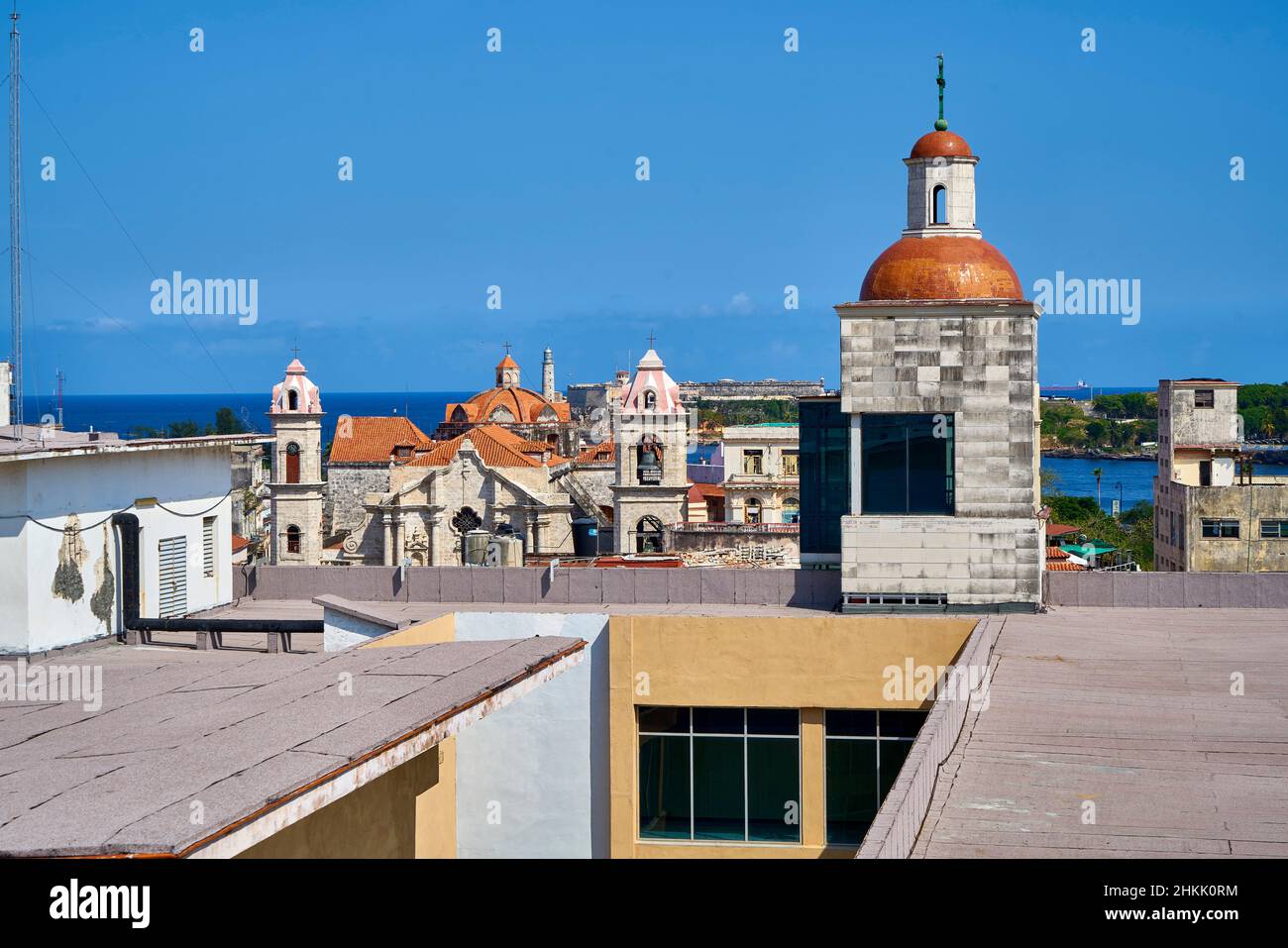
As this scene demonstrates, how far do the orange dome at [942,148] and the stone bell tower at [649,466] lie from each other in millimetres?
38192

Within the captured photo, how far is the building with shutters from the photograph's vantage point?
1805 centimetres

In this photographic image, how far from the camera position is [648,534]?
6419 centimetres

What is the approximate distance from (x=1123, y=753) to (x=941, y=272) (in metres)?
12.3

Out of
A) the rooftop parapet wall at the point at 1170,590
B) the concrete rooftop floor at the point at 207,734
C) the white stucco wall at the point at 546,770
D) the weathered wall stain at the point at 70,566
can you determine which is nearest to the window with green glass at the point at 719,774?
the white stucco wall at the point at 546,770

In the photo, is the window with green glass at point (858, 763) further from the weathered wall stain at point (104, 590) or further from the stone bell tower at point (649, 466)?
the stone bell tower at point (649, 466)

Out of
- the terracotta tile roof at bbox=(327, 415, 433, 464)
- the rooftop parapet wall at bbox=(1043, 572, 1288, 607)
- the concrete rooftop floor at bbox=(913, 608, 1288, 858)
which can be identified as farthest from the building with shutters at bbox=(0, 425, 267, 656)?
the terracotta tile roof at bbox=(327, 415, 433, 464)

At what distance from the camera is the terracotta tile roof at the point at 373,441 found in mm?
97188

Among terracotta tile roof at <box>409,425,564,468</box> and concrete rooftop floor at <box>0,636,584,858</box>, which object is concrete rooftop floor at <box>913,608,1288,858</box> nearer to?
concrete rooftop floor at <box>0,636,584,858</box>

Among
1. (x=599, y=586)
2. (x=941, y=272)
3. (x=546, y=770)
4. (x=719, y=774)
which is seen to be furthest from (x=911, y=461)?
(x=546, y=770)

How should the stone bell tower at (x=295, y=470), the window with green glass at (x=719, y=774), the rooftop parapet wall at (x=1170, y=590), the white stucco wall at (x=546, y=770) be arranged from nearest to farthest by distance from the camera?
the window with green glass at (x=719, y=774) < the white stucco wall at (x=546, y=770) < the rooftop parapet wall at (x=1170, y=590) < the stone bell tower at (x=295, y=470)

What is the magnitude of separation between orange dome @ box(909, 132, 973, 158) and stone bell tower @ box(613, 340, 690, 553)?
1504 inches

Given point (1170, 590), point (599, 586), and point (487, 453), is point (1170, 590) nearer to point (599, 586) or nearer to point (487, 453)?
point (599, 586)
